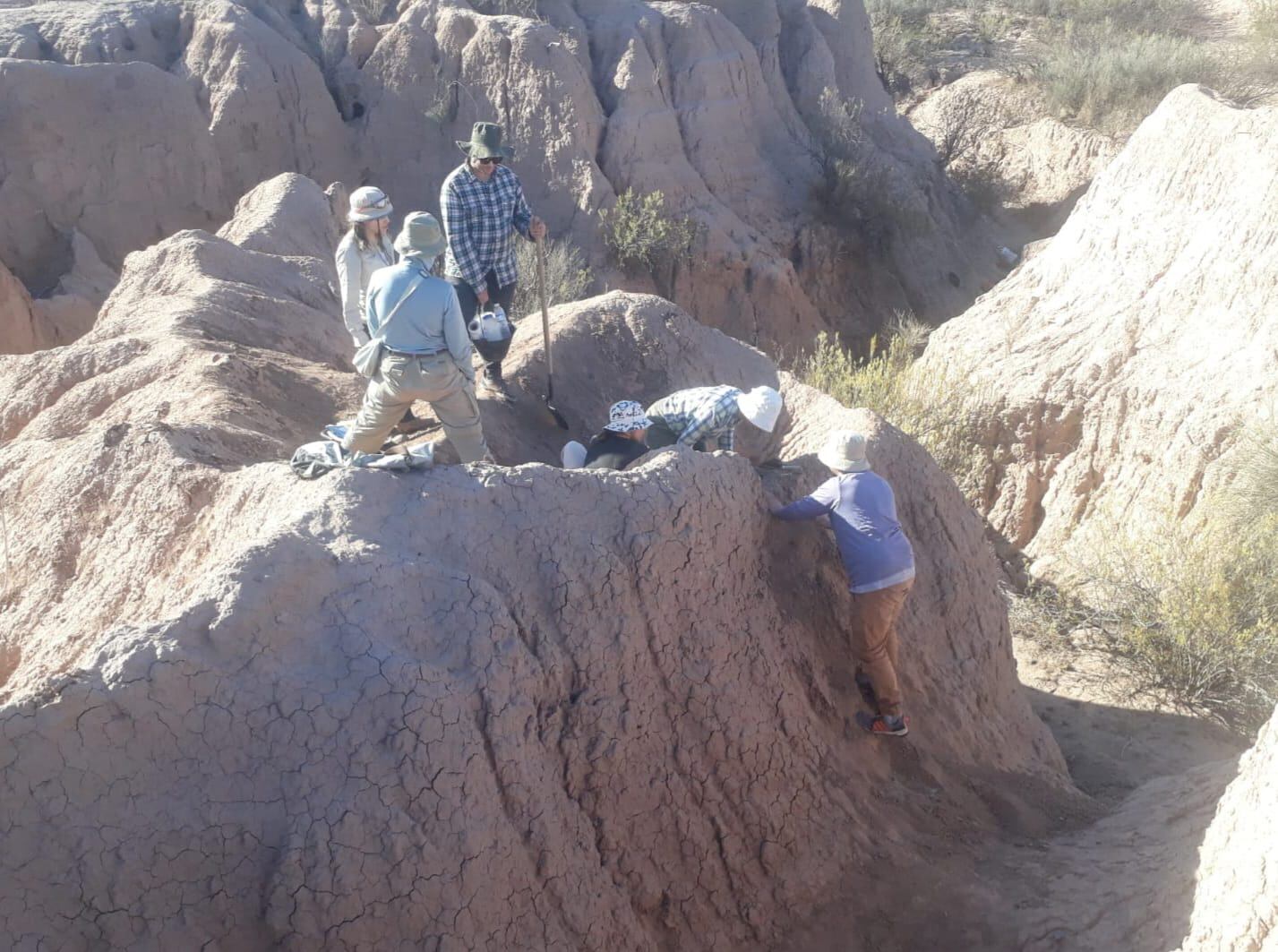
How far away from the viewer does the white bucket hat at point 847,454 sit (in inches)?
190

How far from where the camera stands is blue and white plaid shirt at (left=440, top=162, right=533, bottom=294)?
6504 mm

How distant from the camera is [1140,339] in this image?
884 centimetres

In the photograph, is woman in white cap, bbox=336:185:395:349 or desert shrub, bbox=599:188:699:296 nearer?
woman in white cap, bbox=336:185:395:349

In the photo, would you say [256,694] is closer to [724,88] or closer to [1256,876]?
[1256,876]

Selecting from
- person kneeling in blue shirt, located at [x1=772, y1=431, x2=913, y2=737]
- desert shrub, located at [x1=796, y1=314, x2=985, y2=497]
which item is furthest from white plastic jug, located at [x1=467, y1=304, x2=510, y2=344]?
desert shrub, located at [x1=796, y1=314, x2=985, y2=497]

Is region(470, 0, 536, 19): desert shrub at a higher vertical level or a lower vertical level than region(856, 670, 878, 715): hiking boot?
higher

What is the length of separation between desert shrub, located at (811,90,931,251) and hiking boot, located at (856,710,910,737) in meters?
12.9

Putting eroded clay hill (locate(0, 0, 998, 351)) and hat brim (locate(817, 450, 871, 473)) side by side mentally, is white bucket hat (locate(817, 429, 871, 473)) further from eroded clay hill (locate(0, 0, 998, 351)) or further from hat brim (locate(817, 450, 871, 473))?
eroded clay hill (locate(0, 0, 998, 351))

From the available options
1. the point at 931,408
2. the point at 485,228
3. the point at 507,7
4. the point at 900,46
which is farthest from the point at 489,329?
the point at 900,46

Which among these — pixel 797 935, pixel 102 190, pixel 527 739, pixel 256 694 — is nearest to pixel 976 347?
pixel 797 935

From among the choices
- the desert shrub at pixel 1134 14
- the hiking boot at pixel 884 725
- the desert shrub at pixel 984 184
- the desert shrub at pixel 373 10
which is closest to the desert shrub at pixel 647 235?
the desert shrub at pixel 373 10

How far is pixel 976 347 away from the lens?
1019cm

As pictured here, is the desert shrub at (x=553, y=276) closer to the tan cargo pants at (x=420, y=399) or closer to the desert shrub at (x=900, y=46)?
the tan cargo pants at (x=420, y=399)

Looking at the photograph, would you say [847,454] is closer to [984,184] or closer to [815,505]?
[815,505]
